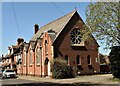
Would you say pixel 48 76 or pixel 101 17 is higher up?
pixel 101 17

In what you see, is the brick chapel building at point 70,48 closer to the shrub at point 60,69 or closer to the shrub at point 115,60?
the shrub at point 60,69

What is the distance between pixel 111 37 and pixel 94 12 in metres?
3.18

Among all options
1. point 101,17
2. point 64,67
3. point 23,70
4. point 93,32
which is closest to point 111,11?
point 101,17

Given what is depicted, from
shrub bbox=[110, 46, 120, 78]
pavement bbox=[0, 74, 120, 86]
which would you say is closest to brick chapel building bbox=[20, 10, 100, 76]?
pavement bbox=[0, 74, 120, 86]

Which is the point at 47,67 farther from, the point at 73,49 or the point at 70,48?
the point at 73,49

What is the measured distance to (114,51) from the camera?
2802 centimetres

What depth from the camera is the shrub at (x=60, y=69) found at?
3669 centimetres

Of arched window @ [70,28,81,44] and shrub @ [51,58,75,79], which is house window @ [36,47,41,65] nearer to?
arched window @ [70,28,81,44]

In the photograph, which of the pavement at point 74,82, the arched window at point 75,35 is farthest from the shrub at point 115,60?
the arched window at point 75,35

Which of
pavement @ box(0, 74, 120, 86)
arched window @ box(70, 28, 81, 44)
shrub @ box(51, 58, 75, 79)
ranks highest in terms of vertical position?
arched window @ box(70, 28, 81, 44)

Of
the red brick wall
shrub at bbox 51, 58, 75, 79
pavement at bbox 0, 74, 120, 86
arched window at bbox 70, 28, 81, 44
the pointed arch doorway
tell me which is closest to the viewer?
pavement at bbox 0, 74, 120, 86

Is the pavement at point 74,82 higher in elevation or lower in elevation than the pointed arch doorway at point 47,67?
lower

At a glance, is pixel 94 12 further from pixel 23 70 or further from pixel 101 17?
pixel 23 70

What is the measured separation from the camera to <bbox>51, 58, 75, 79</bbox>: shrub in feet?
120
